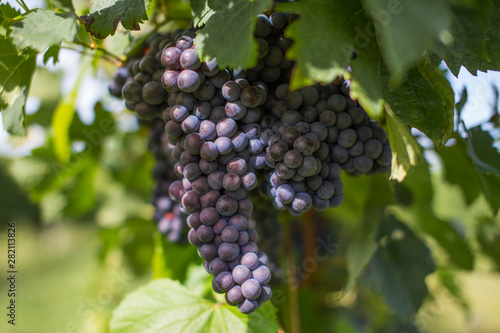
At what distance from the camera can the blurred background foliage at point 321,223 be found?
Result: 39.2 inches

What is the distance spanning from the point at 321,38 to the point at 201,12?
222mm

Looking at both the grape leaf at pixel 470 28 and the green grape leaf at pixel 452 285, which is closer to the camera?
the grape leaf at pixel 470 28

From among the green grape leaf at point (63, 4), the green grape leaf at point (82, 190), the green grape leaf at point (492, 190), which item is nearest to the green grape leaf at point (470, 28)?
the green grape leaf at point (492, 190)

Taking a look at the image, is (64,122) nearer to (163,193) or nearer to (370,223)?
(163,193)

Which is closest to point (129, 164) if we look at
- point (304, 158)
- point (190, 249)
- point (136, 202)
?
point (136, 202)

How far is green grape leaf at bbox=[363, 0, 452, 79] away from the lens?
0.41 meters

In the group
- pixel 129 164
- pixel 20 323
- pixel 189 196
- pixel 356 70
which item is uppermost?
pixel 356 70

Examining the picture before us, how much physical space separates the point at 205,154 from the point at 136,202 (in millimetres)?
1196

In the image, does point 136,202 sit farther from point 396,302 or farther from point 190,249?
point 396,302

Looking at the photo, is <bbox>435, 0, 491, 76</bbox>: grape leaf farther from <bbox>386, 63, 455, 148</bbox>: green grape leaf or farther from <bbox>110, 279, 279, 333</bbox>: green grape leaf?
<bbox>110, 279, 279, 333</bbox>: green grape leaf

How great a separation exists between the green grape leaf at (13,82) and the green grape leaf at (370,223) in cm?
76

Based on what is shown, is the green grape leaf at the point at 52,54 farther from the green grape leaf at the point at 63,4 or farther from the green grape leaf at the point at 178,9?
the green grape leaf at the point at 178,9

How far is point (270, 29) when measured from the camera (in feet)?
2.12

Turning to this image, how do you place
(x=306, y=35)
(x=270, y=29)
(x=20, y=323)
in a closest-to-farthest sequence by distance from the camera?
(x=306, y=35) < (x=270, y=29) < (x=20, y=323)
